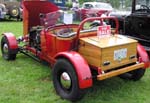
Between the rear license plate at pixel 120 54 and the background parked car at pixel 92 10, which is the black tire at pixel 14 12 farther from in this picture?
the rear license plate at pixel 120 54

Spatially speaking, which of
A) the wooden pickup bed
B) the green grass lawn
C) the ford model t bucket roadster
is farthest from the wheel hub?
the wooden pickup bed

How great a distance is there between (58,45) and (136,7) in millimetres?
3512

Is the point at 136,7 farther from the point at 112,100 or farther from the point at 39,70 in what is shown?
the point at 112,100

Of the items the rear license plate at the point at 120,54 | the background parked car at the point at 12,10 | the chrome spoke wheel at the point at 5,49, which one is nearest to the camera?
the rear license plate at the point at 120,54

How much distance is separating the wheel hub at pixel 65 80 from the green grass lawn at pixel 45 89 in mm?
224

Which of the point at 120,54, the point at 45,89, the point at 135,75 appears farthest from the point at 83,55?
the point at 135,75

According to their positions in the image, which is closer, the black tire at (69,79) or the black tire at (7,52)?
the black tire at (69,79)

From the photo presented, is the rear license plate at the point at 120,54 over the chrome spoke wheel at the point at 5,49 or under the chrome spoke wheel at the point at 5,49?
over

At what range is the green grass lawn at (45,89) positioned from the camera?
4.26 meters

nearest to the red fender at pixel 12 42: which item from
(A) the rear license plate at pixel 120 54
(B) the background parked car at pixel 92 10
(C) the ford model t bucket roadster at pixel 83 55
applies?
(C) the ford model t bucket roadster at pixel 83 55

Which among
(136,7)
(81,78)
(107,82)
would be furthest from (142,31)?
(81,78)

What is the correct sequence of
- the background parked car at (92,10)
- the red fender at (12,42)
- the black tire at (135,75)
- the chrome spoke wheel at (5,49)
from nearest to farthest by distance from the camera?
the black tire at (135,75)
the red fender at (12,42)
the chrome spoke wheel at (5,49)
the background parked car at (92,10)

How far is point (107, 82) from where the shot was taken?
4984 mm

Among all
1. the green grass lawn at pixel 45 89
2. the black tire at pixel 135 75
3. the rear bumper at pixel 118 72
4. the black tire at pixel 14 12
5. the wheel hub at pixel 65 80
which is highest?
the black tire at pixel 14 12
